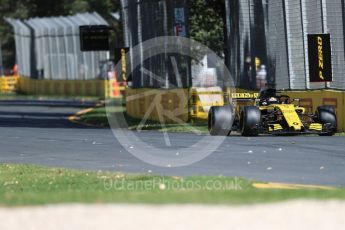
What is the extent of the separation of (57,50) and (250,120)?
43.5 meters

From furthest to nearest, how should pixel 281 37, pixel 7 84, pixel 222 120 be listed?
1. pixel 7 84
2. pixel 281 37
3. pixel 222 120

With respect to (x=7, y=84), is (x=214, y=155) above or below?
below

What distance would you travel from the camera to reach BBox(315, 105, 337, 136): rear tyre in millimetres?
21922

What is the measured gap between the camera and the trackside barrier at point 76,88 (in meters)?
59.5

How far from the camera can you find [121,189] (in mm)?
12633

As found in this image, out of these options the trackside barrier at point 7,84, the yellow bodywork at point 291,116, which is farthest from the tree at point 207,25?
the trackside barrier at point 7,84

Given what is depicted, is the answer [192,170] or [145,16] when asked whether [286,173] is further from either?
[145,16]

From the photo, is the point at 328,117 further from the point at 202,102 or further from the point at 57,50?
the point at 57,50

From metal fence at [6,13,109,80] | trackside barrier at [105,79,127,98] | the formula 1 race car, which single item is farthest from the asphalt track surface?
metal fence at [6,13,109,80]

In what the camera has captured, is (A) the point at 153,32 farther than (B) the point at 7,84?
No

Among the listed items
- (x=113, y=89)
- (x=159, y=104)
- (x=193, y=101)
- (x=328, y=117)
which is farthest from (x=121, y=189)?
(x=113, y=89)

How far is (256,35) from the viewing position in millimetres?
28250

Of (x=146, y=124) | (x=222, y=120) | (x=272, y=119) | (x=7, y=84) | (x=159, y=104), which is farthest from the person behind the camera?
(x=7, y=84)

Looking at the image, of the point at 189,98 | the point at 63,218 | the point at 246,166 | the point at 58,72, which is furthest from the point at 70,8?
the point at 63,218
